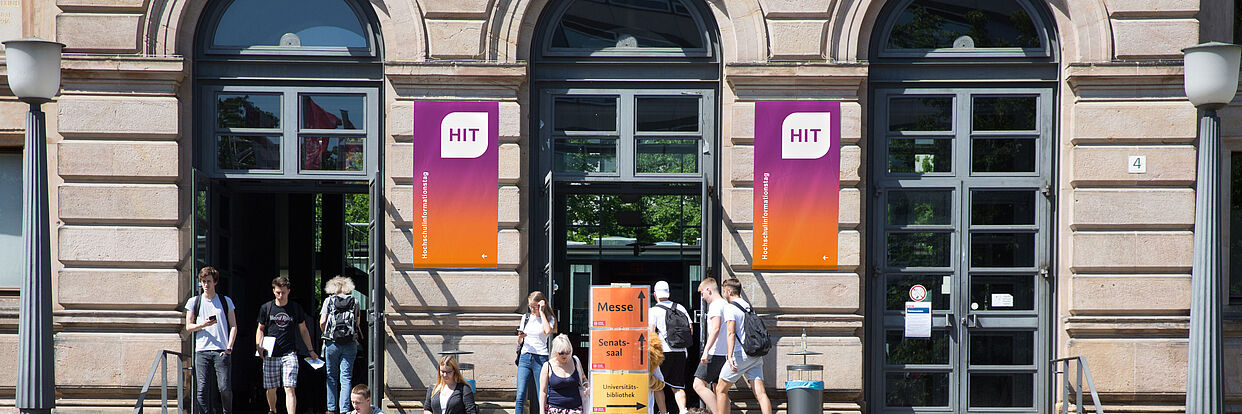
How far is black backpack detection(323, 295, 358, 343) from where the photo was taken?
1288 centimetres

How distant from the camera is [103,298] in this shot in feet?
42.4

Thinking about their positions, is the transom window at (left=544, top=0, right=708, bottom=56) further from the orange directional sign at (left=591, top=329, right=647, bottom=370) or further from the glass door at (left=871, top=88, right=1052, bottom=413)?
the orange directional sign at (left=591, top=329, right=647, bottom=370)

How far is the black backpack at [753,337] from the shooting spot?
40.6ft

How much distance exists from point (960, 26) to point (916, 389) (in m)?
4.13

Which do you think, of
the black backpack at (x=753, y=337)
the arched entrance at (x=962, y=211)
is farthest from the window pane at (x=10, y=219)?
the arched entrance at (x=962, y=211)

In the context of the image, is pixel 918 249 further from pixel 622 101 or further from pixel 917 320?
pixel 622 101

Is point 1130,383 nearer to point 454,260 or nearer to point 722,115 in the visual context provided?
point 722,115

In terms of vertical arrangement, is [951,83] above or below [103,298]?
above

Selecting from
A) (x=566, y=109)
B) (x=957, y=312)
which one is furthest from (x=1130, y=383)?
(x=566, y=109)

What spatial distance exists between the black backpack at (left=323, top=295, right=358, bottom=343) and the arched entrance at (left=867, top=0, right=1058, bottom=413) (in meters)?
5.73

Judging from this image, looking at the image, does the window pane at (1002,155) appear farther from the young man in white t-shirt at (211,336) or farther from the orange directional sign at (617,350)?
the young man in white t-shirt at (211,336)

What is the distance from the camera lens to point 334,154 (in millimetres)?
13414

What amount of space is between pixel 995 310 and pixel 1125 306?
1348 millimetres

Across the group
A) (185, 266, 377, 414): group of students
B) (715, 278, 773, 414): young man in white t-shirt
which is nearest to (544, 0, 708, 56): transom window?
(715, 278, 773, 414): young man in white t-shirt
